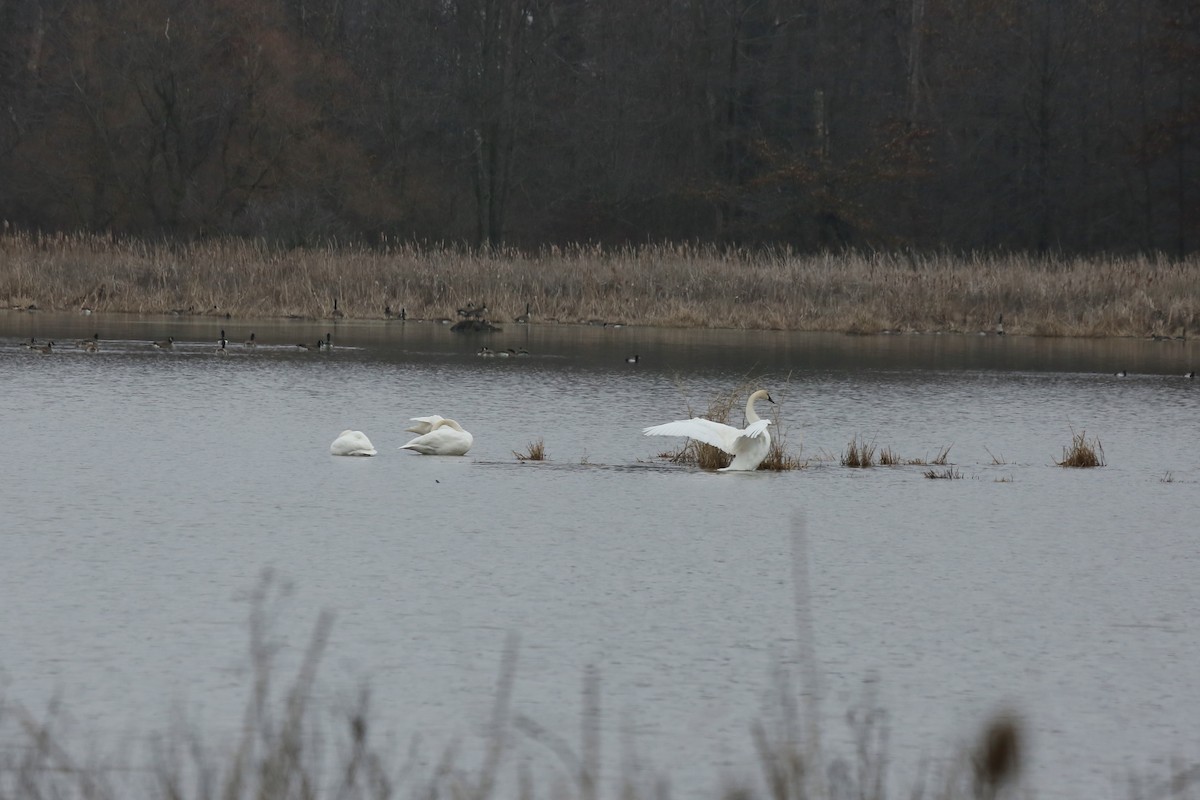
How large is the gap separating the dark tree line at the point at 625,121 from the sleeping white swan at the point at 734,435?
35.6 m

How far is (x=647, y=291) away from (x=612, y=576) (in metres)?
23.4

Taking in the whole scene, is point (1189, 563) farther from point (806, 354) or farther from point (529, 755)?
point (806, 354)

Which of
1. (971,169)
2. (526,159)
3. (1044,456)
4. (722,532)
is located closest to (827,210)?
(971,169)

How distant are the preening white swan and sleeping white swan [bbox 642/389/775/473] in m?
1.93

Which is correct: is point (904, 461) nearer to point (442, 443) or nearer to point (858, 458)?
point (858, 458)

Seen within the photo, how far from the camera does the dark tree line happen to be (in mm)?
49312

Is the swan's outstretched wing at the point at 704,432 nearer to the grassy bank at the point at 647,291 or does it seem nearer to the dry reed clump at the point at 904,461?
the dry reed clump at the point at 904,461

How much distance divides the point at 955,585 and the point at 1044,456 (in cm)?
566

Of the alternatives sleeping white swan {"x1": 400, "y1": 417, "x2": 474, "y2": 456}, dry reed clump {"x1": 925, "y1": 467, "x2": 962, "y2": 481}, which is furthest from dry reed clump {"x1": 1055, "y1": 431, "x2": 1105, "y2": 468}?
sleeping white swan {"x1": 400, "y1": 417, "x2": 474, "y2": 456}

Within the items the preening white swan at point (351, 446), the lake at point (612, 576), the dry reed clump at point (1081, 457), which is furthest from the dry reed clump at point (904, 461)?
the preening white swan at point (351, 446)

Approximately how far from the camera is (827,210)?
4966 cm

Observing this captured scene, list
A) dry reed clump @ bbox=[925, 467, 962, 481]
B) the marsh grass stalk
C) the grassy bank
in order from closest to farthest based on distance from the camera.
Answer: the marsh grass stalk < dry reed clump @ bbox=[925, 467, 962, 481] < the grassy bank

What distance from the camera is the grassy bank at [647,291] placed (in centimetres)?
2980

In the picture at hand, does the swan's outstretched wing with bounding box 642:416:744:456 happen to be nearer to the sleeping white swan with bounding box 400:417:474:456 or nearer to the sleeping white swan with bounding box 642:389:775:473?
the sleeping white swan with bounding box 642:389:775:473
